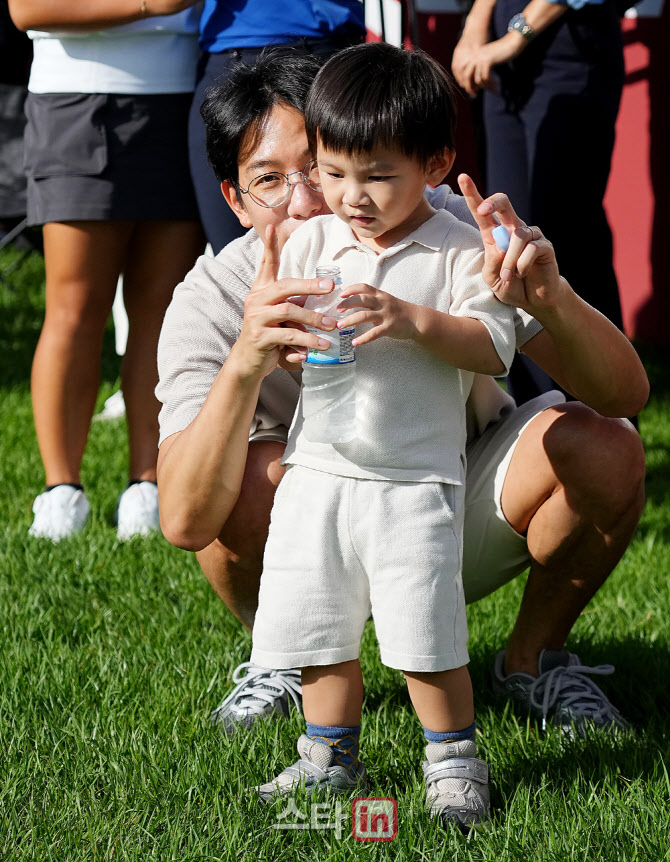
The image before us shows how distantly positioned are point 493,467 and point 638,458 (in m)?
0.29

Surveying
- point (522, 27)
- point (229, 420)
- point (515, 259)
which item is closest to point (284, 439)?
point (229, 420)

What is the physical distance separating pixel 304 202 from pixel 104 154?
61.2 inches

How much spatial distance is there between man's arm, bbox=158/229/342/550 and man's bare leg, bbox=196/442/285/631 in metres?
0.12

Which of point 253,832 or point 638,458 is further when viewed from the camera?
point 638,458

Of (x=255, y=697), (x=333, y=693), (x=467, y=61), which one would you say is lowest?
(x=255, y=697)

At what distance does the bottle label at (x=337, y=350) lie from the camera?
184 centimetres

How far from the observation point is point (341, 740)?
6.90 feet

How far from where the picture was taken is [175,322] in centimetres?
238

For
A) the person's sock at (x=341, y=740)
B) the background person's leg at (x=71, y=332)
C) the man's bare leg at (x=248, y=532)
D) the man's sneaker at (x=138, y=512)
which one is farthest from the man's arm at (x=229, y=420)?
the background person's leg at (x=71, y=332)

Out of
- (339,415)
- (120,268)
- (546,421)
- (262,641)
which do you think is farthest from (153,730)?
(120,268)

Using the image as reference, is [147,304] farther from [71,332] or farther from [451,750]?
[451,750]

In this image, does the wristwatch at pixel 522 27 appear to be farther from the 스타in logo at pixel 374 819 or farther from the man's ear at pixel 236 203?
the 스타in logo at pixel 374 819

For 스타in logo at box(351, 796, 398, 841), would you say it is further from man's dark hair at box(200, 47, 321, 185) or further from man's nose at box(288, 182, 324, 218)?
man's dark hair at box(200, 47, 321, 185)

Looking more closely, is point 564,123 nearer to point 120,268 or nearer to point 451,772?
point 120,268
